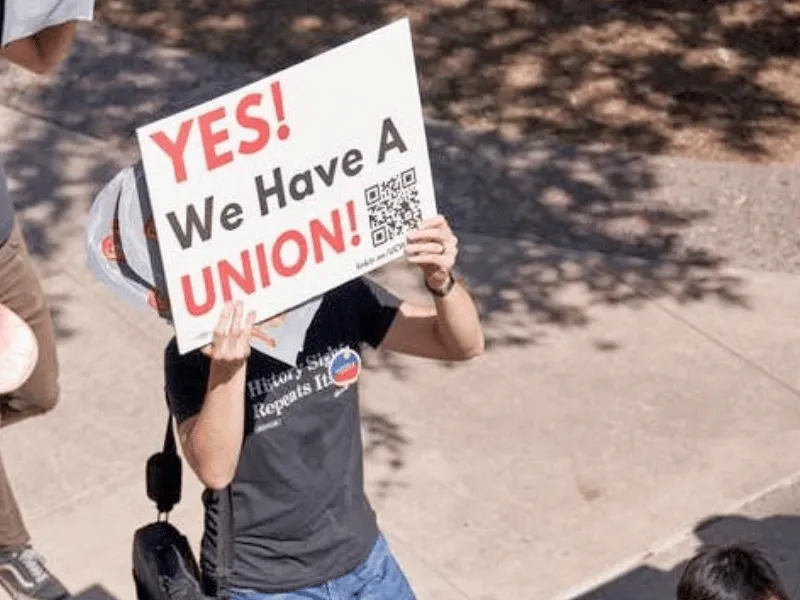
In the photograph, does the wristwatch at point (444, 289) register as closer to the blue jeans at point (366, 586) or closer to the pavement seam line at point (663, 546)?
the blue jeans at point (366, 586)

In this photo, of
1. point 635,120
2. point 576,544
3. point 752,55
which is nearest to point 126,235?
point 576,544

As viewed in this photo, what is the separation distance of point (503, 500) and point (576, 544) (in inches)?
13.9

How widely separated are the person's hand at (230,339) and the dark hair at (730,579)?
111 centimetres

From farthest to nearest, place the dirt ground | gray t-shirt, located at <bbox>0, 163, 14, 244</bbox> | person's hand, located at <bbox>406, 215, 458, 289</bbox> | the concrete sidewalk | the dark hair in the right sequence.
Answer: the dirt ground, the concrete sidewalk, gray t-shirt, located at <bbox>0, 163, 14, 244</bbox>, person's hand, located at <bbox>406, 215, 458, 289</bbox>, the dark hair

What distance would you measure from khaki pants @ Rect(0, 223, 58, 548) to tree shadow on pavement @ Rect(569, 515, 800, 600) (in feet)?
6.12

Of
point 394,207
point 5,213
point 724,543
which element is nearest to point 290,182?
point 394,207

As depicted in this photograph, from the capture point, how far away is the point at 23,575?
6.99m

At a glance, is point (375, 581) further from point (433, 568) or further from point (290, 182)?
point (433, 568)

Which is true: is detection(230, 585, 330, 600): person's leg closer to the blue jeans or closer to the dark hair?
the blue jeans

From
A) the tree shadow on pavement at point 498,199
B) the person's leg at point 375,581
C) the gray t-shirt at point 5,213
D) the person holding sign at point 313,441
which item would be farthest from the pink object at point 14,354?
the tree shadow on pavement at point 498,199

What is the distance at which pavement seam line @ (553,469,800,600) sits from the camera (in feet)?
23.0

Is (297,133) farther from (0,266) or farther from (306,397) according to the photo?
(0,266)

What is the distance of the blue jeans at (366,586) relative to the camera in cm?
526

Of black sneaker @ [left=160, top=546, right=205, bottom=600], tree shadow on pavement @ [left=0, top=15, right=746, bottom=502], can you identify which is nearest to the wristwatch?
black sneaker @ [left=160, top=546, right=205, bottom=600]
